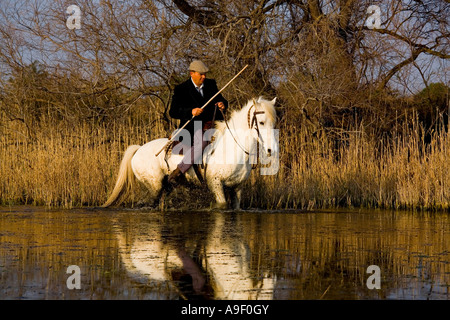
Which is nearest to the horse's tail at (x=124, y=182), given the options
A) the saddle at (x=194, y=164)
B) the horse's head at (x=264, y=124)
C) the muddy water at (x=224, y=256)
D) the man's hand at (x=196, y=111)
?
the saddle at (x=194, y=164)

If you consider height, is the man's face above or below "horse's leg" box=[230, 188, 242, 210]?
above

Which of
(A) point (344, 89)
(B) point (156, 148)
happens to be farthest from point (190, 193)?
(A) point (344, 89)

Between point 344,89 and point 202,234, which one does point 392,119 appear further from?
point 202,234

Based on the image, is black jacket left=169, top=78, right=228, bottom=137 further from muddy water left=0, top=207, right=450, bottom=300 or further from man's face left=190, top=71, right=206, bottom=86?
muddy water left=0, top=207, right=450, bottom=300

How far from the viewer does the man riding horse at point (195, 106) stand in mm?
10312

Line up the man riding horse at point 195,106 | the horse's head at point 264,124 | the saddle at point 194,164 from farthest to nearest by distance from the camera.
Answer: the saddle at point 194,164, the man riding horse at point 195,106, the horse's head at point 264,124

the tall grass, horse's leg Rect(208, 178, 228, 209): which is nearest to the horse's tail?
the tall grass

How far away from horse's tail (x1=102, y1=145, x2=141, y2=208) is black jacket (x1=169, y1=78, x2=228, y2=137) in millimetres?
1442

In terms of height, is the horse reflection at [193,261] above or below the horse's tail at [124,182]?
below

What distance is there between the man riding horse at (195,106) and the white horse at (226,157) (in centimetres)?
21

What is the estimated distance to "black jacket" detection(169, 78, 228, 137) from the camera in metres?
10.3

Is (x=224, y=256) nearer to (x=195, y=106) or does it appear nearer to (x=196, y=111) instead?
(x=196, y=111)

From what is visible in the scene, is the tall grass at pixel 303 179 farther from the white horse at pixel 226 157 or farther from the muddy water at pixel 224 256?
the muddy water at pixel 224 256

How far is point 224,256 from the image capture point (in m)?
6.31
